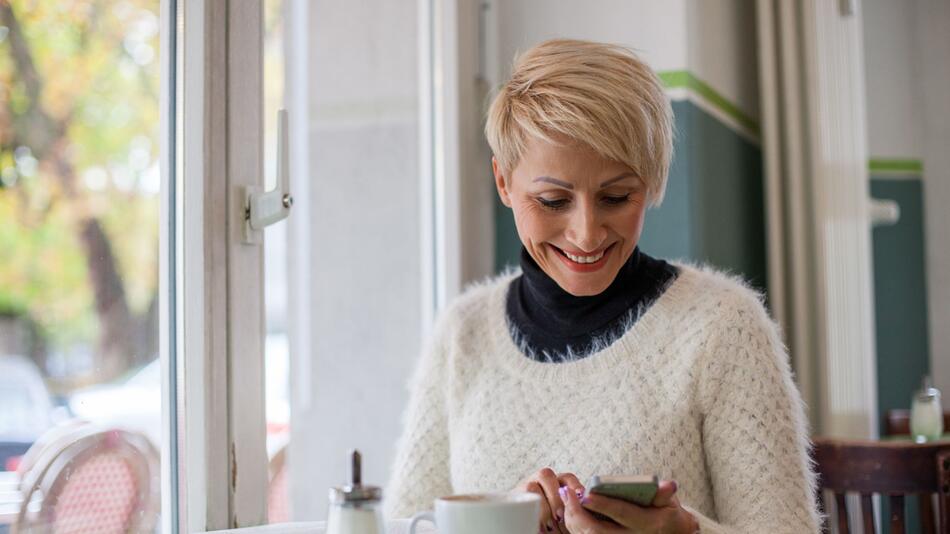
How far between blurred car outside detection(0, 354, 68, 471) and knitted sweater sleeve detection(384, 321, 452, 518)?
53 cm

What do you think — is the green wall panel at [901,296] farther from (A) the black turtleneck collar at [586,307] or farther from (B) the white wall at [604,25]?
(A) the black turtleneck collar at [586,307]

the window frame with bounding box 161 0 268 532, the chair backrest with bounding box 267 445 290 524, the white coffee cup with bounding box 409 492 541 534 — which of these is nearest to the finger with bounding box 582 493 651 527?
the white coffee cup with bounding box 409 492 541 534

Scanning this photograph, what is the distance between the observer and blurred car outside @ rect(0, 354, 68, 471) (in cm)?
135

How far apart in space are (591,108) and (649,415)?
442mm

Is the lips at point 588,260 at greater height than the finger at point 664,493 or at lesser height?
greater

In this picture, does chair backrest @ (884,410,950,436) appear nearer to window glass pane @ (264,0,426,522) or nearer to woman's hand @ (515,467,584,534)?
window glass pane @ (264,0,426,522)

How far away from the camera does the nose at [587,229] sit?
1.47 meters

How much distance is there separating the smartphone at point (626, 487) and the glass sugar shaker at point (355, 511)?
0.22 meters

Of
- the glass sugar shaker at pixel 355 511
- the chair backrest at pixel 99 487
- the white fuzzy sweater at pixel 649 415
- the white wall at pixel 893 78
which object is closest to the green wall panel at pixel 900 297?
the white wall at pixel 893 78

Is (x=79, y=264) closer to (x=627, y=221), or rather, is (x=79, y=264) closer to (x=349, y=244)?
(x=627, y=221)

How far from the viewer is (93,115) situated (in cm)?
156

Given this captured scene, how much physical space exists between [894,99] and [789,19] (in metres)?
1.70

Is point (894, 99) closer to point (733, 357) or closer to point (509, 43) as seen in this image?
point (509, 43)

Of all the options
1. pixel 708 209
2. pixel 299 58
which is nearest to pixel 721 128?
pixel 708 209
